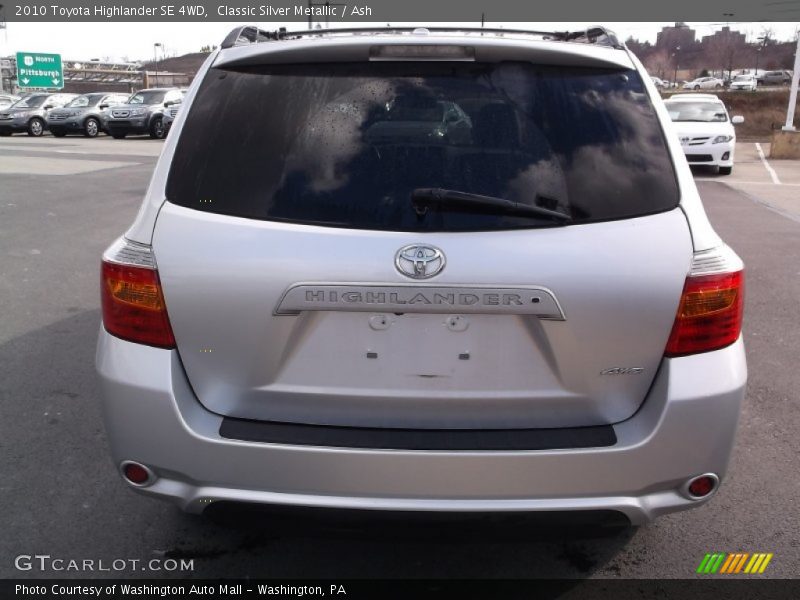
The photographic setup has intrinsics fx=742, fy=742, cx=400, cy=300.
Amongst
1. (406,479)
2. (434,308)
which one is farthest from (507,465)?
(434,308)

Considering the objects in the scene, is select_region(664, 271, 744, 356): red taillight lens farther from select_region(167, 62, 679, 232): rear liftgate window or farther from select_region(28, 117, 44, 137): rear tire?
select_region(28, 117, 44, 137): rear tire

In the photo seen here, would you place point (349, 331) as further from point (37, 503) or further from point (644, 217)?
point (37, 503)

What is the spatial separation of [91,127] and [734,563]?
31.3 m

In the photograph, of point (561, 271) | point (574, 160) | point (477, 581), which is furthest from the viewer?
point (477, 581)

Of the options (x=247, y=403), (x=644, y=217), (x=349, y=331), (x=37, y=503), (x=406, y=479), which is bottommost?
(x=37, y=503)

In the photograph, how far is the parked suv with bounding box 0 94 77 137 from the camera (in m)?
30.2

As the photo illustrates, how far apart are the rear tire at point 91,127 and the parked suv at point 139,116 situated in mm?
1857

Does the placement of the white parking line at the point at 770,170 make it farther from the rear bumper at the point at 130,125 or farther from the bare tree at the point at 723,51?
the bare tree at the point at 723,51

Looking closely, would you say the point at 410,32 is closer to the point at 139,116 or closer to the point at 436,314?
the point at 436,314

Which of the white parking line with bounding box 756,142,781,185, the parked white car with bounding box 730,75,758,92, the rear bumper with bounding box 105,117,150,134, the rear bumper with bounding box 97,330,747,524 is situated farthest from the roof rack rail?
the parked white car with bounding box 730,75,758,92

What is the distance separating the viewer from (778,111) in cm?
4475

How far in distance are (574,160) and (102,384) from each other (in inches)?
65.1

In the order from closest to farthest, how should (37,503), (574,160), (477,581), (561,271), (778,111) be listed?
1. (561,271)
2. (574,160)
3. (477,581)
4. (37,503)
5. (778,111)

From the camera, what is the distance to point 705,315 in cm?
229
